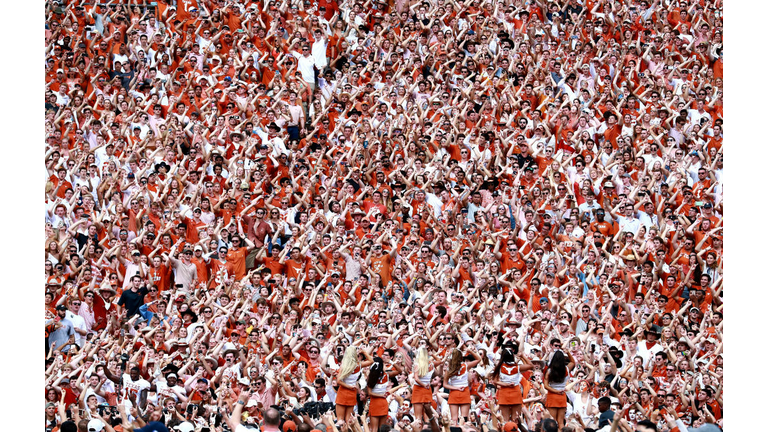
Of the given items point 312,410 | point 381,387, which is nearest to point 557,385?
point 381,387

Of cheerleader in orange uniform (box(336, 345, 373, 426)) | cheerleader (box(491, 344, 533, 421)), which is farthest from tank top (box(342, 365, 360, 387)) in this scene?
cheerleader (box(491, 344, 533, 421))

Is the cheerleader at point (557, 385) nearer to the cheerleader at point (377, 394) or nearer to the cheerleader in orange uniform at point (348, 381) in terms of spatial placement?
the cheerleader at point (377, 394)

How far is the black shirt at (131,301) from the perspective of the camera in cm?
873

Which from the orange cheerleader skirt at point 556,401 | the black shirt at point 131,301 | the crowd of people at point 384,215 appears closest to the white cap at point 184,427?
the crowd of people at point 384,215

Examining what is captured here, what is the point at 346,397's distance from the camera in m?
8.55

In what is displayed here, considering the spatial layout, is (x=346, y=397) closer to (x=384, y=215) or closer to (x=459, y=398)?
(x=459, y=398)

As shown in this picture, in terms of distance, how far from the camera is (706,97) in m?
9.42

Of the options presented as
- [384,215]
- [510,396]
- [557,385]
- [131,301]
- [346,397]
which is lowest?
[346,397]

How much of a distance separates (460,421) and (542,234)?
190 centimetres

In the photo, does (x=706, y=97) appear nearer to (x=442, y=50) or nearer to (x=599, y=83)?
(x=599, y=83)

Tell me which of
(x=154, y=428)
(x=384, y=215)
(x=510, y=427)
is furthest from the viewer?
(x=384, y=215)

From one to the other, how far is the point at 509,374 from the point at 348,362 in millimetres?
1455

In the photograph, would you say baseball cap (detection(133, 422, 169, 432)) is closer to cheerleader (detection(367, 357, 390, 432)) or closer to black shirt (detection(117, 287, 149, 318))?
black shirt (detection(117, 287, 149, 318))

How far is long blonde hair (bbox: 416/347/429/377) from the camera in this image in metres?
8.66
